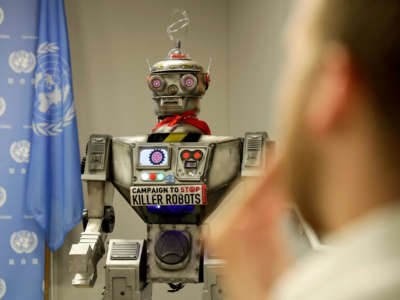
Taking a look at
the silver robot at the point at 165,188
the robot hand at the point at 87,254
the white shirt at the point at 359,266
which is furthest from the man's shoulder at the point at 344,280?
the robot hand at the point at 87,254

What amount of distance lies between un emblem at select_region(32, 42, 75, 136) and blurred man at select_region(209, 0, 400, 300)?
3.51 meters

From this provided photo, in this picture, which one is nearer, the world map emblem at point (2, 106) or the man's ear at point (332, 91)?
the man's ear at point (332, 91)

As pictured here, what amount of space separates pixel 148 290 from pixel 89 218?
17.4 inches

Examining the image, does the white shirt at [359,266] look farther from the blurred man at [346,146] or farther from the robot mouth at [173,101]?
the robot mouth at [173,101]

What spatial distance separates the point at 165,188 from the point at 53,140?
147 cm

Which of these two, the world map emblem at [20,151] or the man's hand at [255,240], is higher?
the world map emblem at [20,151]

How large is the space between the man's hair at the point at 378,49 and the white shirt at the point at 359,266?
1.4 inches

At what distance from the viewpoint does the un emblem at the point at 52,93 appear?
363 centimetres

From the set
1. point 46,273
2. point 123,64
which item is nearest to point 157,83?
point 123,64

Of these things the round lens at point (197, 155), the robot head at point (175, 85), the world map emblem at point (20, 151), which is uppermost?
the robot head at point (175, 85)

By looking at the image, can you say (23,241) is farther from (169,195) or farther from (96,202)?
(169,195)

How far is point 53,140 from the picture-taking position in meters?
3.64

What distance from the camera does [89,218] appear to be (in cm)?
260

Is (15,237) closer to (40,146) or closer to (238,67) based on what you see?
(40,146)
